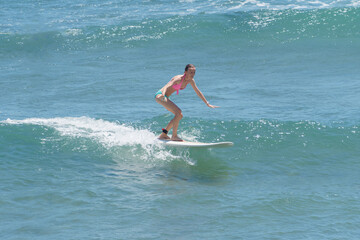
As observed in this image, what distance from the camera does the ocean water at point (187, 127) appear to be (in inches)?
335

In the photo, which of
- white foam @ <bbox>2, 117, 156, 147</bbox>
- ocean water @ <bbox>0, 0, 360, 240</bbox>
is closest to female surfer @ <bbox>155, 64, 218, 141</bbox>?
ocean water @ <bbox>0, 0, 360, 240</bbox>

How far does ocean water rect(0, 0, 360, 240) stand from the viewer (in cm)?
852

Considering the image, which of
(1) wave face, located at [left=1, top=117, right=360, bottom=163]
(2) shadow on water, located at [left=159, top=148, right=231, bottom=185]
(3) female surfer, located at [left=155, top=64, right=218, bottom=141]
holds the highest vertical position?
(3) female surfer, located at [left=155, top=64, right=218, bottom=141]

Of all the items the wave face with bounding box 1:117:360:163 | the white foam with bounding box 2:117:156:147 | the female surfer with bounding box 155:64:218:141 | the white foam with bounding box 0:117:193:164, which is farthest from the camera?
the white foam with bounding box 2:117:156:147

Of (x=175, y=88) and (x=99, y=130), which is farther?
(x=99, y=130)

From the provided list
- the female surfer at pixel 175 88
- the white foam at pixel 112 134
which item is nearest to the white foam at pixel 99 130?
the white foam at pixel 112 134

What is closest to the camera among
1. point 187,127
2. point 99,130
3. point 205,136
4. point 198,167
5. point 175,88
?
point 198,167

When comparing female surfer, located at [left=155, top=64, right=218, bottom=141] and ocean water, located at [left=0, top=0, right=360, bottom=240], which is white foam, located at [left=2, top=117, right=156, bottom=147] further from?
female surfer, located at [left=155, top=64, right=218, bottom=141]

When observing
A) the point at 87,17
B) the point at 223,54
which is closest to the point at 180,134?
the point at 223,54

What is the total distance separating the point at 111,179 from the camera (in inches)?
404

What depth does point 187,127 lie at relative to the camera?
13438 mm

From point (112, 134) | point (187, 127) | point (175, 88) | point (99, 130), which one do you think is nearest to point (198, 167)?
point (175, 88)

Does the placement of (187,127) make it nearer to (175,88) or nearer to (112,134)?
(112,134)

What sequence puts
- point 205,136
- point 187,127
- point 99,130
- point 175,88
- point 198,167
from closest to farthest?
point 198,167 → point 175,88 → point 205,136 → point 99,130 → point 187,127
